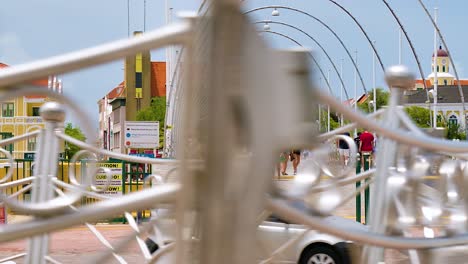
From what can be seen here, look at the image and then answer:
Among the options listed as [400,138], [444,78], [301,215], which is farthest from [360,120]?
[444,78]

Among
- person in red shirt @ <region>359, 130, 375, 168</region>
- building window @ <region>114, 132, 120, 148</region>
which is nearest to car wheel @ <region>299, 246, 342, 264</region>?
person in red shirt @ <region>359, 130, 375, 168</region>

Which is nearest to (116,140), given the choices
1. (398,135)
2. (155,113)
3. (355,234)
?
(155,113)

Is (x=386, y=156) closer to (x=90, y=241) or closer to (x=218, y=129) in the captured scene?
(x=218, y=129)

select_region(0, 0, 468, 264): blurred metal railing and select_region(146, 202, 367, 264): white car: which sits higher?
select_region(0, 0, 468, 264): blurred metal railing

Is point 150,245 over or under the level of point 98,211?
under

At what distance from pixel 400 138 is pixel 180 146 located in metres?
0.83

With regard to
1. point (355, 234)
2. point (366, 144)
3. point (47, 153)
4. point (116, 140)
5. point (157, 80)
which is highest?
point (157, 80)

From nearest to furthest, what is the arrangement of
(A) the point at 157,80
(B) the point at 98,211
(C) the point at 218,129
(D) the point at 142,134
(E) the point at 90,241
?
(C) the point at 218,129, (B) the point at 98,211, (E) the point at 90,241, (D) the point at 142,134, (A) the point at 157,80

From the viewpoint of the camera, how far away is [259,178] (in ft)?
3.80

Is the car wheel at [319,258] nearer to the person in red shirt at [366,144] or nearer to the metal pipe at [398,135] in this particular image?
the metal pipe at [398,135]

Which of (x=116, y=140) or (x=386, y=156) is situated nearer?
(x=386, y=156)

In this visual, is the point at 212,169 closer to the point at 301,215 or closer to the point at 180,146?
the point at 180,146

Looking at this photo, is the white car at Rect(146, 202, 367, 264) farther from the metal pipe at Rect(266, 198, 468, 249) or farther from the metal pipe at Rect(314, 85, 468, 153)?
the metal pipe at Rect(314, 85, 468, 153)

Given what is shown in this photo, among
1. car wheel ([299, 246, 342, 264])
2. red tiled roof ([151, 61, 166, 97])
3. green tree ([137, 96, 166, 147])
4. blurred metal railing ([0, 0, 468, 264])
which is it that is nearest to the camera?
blurred metal railing ([0, 0, 468, 264])
